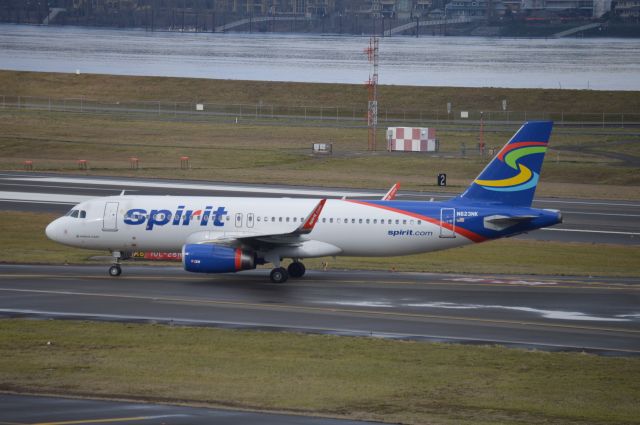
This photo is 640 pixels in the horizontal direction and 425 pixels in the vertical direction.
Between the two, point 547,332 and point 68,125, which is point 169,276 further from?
point 68,125

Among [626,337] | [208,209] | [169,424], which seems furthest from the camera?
[208,209]

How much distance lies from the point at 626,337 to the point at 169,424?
18.3 metres

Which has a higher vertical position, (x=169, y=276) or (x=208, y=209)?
(x=208, y=209)

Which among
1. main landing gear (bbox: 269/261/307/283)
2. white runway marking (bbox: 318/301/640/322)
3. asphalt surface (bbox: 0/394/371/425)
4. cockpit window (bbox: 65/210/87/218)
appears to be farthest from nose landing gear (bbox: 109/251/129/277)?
asphalt surface (bbox: 0/394/371/425)

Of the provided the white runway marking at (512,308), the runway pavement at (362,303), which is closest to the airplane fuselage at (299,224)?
the runway pavement at (362,303)

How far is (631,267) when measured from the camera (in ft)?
170

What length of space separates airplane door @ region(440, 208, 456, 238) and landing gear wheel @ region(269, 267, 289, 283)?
7.17 meters

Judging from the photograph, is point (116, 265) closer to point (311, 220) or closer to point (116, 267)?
point (116, 267)

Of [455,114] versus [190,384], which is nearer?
[190,384]

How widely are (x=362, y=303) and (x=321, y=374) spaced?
1119 centimetres

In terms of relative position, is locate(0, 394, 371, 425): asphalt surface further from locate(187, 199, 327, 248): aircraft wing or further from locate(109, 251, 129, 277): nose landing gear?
locate(109, 251, 129, 277): nose landing gear

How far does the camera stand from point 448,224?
46.6 meters

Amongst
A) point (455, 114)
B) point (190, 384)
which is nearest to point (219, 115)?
point (455, 114)

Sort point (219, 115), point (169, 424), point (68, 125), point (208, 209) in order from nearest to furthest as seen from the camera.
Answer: point (169, 424) → point (208, 209) → point (68, 125) → point (219, 115)
